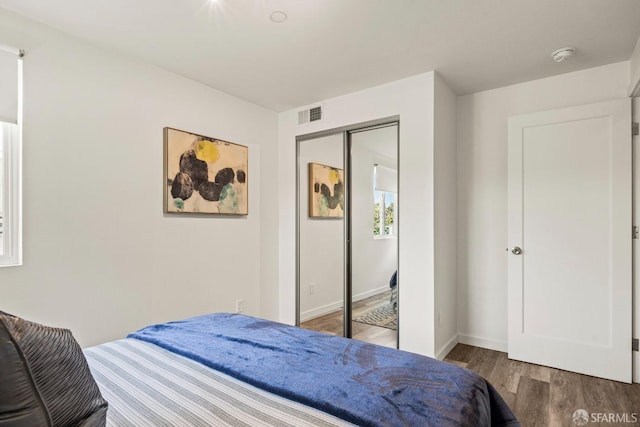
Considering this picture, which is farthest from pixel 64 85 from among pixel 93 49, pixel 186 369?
pixel 186 369

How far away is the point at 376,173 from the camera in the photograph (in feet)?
10.8

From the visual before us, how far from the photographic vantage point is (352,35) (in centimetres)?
227

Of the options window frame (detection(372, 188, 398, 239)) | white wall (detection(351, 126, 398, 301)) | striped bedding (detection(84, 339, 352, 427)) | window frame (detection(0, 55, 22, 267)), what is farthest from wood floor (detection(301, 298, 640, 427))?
window frame (detection(0, 55, 22, 267))

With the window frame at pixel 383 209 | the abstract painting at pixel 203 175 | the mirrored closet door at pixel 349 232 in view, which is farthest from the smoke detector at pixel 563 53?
the abstract painting at pixel 203 175

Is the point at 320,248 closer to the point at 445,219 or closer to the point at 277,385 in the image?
the point at 445,219

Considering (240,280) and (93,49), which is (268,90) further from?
(240,280)

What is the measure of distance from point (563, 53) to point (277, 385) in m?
2.89

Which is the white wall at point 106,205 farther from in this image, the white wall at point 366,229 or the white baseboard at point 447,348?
the white baseboard at point 447,348

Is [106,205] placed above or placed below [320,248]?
above

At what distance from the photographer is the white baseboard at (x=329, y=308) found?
10.9 ft

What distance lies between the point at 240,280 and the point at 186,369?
1986 mm

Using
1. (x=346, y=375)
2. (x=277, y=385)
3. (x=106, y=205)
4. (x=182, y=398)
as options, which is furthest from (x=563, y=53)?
(x=106, y=205)

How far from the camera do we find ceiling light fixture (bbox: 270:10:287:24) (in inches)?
79.4

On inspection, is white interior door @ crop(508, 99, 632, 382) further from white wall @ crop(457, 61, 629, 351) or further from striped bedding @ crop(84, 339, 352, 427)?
striped bedding @ crop(84, 339, 352, 427)
